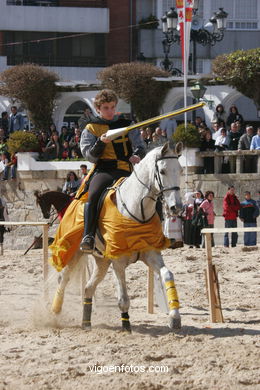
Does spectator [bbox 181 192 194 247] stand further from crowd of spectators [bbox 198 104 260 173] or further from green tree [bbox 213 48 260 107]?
green tree [bbox 213 48 260 107]

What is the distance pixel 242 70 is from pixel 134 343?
17.3 meters

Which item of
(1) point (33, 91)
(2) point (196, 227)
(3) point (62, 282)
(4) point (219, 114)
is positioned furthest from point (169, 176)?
(1) point (33, 91)

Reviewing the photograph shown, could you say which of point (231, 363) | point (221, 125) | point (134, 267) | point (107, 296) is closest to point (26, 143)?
point (221, 125)

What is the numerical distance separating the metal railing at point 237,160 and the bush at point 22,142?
16.6 ft

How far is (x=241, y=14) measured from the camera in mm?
39594

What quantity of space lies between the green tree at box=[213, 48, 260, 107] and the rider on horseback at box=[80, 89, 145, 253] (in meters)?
15.4

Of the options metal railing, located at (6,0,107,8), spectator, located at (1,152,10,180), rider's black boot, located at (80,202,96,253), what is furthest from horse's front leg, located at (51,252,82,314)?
metal railing, located at (6,0,107,8)

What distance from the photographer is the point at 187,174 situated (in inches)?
945

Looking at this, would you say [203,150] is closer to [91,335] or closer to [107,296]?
[107,296]

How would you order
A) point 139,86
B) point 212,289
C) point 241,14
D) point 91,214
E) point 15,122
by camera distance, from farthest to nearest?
1. point 241,14
2. point 15,122
3. point 139,86
4. point 212,289
5. point 91,214

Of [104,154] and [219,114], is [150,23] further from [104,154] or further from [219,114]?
[104,154]

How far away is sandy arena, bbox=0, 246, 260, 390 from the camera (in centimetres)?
766

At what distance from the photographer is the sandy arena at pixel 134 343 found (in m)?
7.66

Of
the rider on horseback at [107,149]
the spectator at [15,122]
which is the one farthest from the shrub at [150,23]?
the rider on horseback at [107,149]
